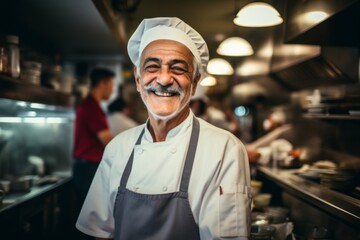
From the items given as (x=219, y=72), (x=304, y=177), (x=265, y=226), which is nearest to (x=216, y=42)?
(x=219, y=72)

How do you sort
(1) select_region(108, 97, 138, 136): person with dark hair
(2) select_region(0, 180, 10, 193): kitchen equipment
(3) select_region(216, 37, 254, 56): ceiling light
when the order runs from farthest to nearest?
(1) select_region(108, 97, 138, 136): person with dark hair → (3) select_region(216, 37, 254, 56): ceiling light → (2) select_region(0, 180, 10, 193): kitchen equipment

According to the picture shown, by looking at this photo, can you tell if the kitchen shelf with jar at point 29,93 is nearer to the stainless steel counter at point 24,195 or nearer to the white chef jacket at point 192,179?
the stainless steel counter at point 24,195

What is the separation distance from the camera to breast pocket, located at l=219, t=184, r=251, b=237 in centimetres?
152

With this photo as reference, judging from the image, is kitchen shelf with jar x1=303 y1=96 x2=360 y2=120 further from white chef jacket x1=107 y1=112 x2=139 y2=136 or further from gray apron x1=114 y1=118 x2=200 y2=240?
white chef jacket x1=107 y1=112 x2=139 y2=136

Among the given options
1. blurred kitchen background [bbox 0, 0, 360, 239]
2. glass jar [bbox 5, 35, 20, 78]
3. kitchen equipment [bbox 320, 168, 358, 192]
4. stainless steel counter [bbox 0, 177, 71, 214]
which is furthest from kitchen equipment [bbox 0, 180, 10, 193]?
kitchen equipment [bbox 320, 168, 358, 192]

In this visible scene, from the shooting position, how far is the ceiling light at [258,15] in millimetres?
2832

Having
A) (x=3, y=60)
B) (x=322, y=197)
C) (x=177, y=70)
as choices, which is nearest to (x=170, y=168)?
(x=177, y=70)

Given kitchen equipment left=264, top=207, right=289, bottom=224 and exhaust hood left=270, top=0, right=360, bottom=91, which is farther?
exhaust hood left=270, top=0, right=360, bottom=91

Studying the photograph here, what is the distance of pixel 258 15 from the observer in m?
2.89

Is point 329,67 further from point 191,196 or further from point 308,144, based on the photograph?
point 191,196

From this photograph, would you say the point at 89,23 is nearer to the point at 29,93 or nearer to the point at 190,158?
the point at 29,93

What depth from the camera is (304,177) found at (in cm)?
315

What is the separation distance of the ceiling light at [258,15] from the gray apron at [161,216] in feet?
5.49

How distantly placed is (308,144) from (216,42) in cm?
321
